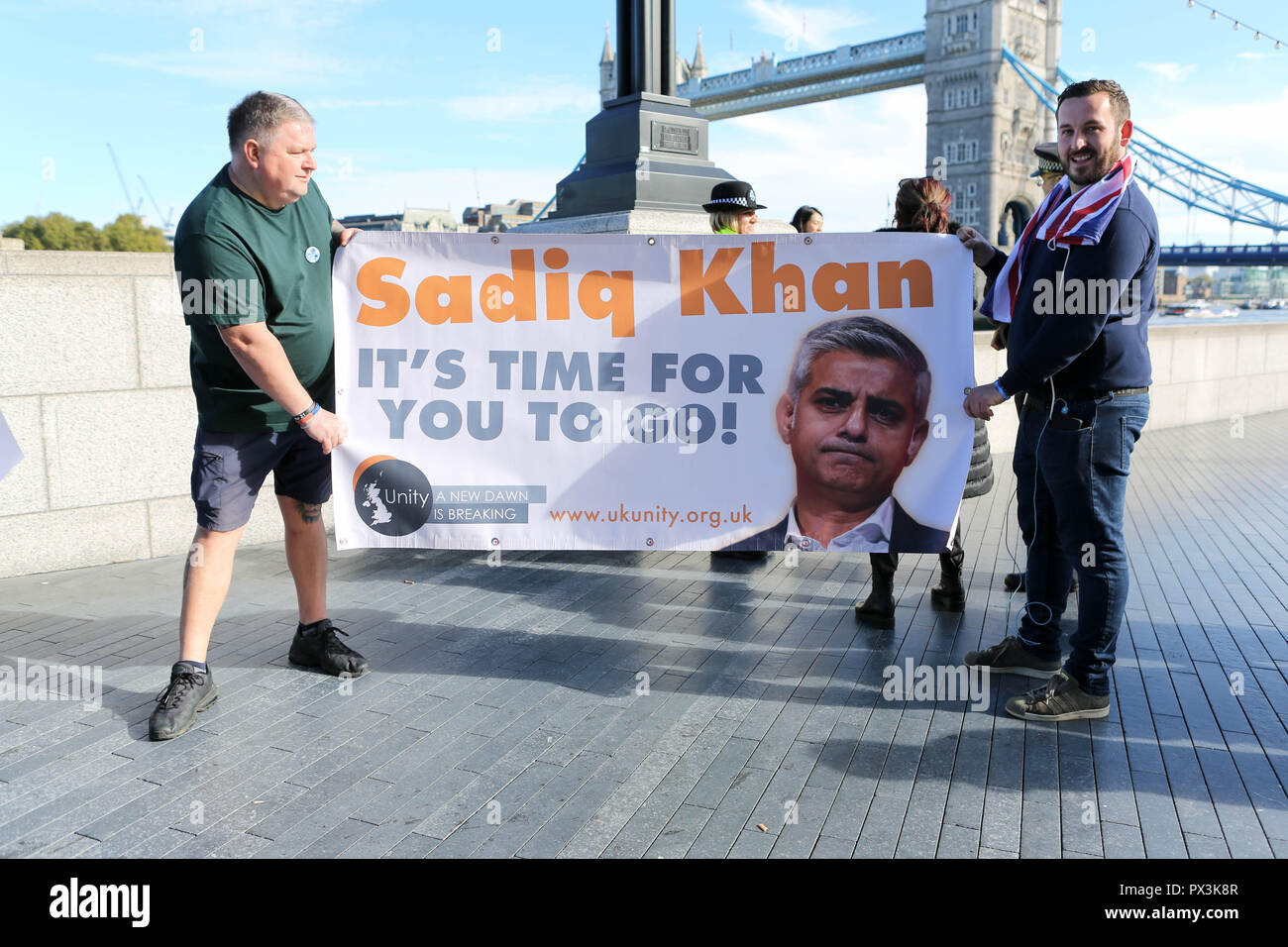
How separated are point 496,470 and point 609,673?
88cm

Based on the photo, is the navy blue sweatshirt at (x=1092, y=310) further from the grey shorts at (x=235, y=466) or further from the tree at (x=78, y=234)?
the tree at (x=78, y=234)

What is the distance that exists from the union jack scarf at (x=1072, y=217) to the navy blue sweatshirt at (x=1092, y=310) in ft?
0.09

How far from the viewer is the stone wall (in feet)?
17.1

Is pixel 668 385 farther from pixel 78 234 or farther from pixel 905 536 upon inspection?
pixel 78 234

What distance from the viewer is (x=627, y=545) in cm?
398

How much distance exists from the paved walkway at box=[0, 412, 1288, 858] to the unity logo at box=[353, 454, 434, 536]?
22.5 inches

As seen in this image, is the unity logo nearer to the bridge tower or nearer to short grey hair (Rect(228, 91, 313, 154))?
short grey hair (Rect(228, 91, 313, 154))

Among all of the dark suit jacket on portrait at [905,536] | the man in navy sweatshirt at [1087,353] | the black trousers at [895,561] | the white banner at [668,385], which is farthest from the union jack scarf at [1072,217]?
the black trousers at [895,561]

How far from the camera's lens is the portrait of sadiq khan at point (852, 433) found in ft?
13.0

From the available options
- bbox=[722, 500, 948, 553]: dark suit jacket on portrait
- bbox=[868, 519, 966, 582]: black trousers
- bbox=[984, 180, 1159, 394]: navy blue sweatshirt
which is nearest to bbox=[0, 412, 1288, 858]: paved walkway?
bbox=[868, 519, 966, 582]: black trousers

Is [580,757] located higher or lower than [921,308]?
lower
